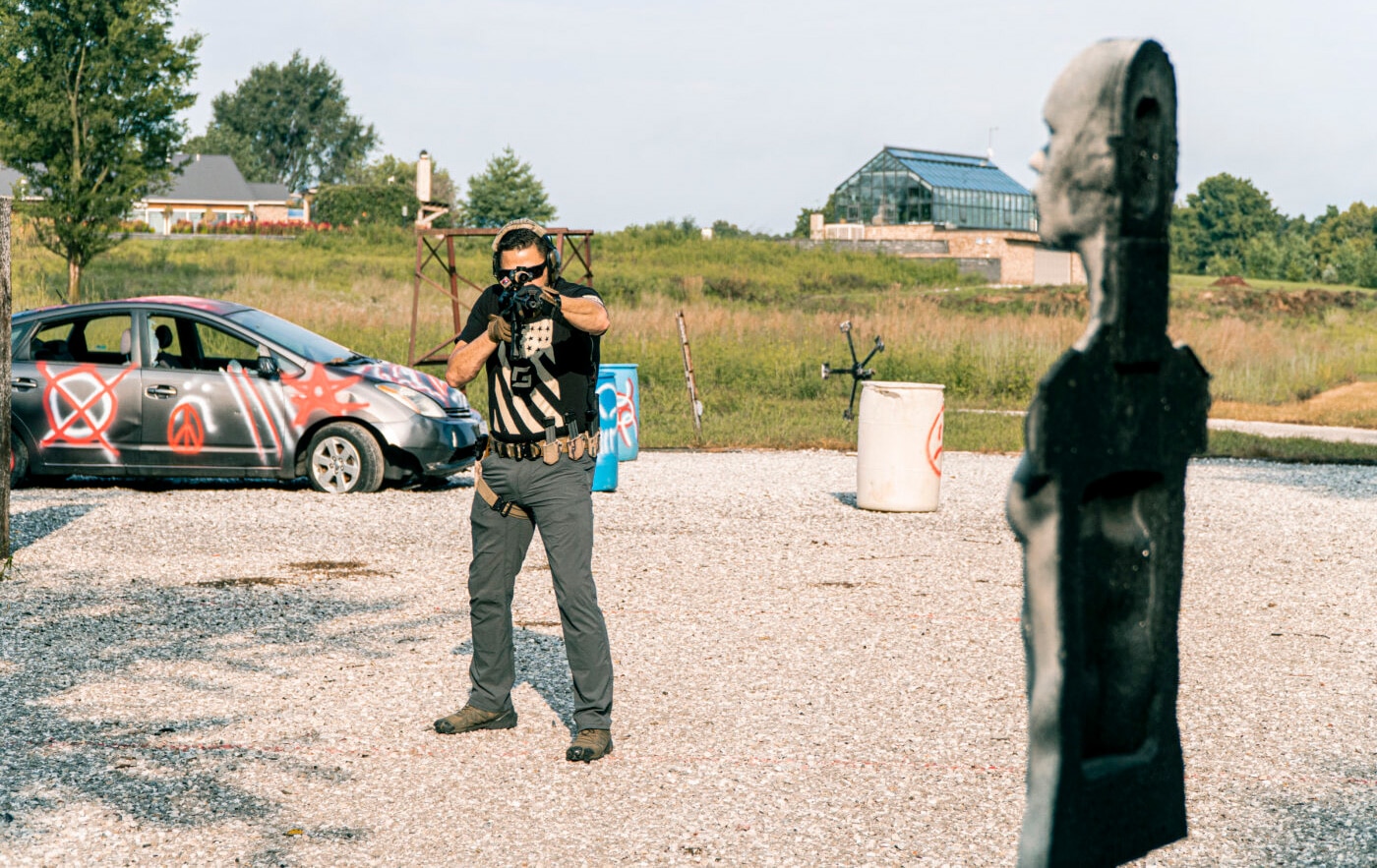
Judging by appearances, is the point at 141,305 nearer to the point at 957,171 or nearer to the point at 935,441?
the point at 935,441

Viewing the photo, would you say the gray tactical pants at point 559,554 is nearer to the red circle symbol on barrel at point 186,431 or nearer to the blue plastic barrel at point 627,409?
the red circle symbol on barrel at point 186,431

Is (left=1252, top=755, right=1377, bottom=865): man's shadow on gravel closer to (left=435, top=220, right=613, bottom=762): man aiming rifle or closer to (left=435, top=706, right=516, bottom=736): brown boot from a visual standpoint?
(left=435, top=220, right=613, bottom=762): man aiming rifle

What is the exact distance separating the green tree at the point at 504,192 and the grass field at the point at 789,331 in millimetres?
27245

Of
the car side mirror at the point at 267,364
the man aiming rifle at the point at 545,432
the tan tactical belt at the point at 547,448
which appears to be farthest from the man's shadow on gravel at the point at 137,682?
the car side mirror at the point at 267,364

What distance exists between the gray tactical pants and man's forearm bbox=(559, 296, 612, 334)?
0.51 meters

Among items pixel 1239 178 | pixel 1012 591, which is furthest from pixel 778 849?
pixel 1239 178

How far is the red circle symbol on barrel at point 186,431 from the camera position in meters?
12.9

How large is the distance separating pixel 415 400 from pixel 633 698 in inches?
280

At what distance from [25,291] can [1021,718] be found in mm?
31663

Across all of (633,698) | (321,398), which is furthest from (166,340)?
(633,698)

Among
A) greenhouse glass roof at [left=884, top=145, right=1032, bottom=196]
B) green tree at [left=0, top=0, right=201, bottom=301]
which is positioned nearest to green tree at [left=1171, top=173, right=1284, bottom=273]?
greenhouse glass roof at [left=884, top=145, right=1032, bottom=196]

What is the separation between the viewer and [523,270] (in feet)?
17.6

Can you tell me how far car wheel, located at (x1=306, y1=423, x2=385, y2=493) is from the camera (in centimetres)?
1306

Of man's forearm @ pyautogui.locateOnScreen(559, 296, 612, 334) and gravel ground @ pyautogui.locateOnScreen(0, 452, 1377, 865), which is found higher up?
man's forearm @ pyautogui.locateOnScreen(559, 296, 612, 334)
